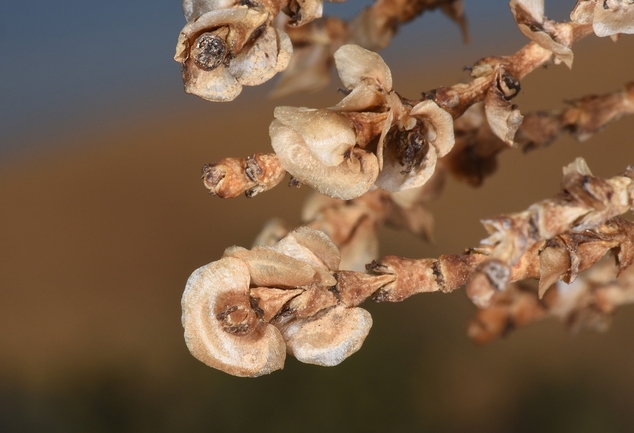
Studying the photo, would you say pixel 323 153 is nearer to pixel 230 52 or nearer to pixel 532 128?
pixel 230 52

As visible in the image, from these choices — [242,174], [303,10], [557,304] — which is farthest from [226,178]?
[557,304]

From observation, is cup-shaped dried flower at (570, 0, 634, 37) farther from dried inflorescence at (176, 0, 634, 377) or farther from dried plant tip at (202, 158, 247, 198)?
dried plant tip at (202, 158, 247, 198)

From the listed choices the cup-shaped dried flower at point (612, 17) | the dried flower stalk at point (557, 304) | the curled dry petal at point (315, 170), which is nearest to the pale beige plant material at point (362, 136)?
the curled dry petal at point (315, 170)

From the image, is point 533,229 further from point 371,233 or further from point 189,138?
point 189,138

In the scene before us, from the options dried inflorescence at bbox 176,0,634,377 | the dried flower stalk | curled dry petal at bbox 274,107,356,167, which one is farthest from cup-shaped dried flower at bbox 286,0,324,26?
the dried flower stalk

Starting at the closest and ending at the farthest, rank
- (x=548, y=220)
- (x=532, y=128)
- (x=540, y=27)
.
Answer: (x=548, y=220)
(x=540, y=27)
(x=532, y=128)

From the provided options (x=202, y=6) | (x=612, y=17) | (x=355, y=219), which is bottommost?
(x=355, y=219)

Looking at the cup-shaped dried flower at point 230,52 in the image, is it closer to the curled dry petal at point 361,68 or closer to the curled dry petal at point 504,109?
the curled dry petal at point 361,68
